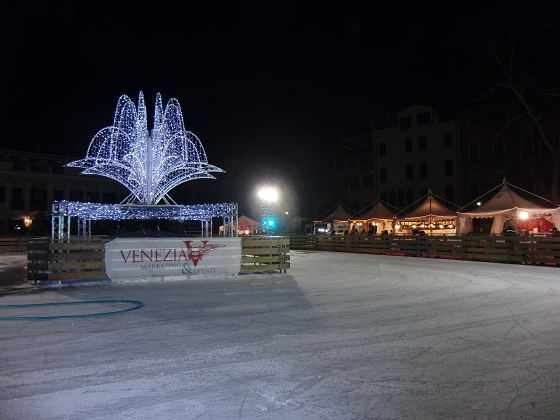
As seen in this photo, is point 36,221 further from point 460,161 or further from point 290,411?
point 290,411

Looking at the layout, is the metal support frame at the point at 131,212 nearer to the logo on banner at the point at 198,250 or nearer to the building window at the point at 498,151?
the logo on banner at the point at 198,250

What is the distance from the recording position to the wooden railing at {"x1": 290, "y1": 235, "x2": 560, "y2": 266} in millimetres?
19859

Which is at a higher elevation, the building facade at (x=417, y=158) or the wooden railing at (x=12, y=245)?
the building facade at (x=417, y=158)

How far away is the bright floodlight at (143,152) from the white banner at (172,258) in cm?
652

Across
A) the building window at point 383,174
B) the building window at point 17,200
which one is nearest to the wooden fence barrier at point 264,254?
the building window at point 383,174

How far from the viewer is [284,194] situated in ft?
176

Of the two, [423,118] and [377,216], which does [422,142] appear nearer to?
[423,118]

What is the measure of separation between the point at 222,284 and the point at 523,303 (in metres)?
7.49

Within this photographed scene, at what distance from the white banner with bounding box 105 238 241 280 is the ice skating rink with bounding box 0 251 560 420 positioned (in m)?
2.78

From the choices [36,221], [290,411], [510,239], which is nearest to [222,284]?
[290,411]

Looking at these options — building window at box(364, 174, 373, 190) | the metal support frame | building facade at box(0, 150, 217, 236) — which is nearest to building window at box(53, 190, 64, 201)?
building facade at box(0, 150, 217, 236)

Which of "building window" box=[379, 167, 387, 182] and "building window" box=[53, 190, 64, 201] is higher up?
"building window" box=[379, 167, 387, 182]

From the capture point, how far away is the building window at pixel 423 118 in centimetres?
4234

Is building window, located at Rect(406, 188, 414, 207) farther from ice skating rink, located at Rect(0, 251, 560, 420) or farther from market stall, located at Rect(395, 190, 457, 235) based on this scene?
ice skating rink, located at Rect(0, 251, 560, 420)
